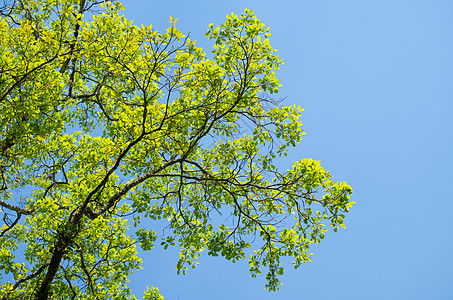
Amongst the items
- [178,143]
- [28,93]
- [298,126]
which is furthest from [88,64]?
[298,126]

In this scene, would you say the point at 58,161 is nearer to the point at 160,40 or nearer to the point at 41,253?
the point at 41,253

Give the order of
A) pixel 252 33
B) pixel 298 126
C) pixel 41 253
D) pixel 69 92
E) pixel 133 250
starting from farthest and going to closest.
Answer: pixel 69 92, pixel 133 250, pixel 41 253, pixel 298 126, pixel 252 33

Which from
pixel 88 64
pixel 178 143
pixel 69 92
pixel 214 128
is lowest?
pixel 178 143

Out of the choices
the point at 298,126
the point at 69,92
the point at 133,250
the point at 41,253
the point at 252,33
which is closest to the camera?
the point at 252,33

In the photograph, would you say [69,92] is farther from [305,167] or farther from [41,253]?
[305,167]

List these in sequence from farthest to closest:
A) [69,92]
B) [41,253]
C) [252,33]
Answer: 1. [69,92]
2. [41,253]
3. [252,33]

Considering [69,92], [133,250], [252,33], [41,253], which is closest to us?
[252,33]

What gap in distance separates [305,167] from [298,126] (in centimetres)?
117

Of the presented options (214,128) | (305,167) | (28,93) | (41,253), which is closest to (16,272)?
(41,253)

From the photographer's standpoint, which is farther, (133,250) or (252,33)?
(133,250)

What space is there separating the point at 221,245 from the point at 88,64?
7.18 metres

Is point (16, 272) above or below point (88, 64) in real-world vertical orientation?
below

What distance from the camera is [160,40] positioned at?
30.2 ft

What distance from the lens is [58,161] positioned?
39.9 feet
